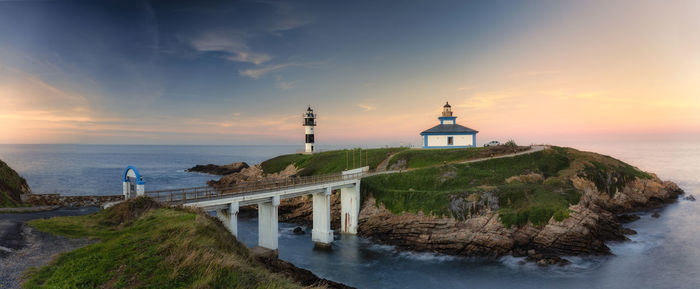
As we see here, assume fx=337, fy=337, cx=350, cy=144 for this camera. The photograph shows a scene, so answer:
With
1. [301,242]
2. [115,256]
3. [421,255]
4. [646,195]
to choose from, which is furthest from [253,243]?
[646,195]

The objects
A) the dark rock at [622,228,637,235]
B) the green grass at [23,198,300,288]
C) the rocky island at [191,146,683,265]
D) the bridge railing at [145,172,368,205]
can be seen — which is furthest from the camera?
the dark rock at [622,228,637,235]

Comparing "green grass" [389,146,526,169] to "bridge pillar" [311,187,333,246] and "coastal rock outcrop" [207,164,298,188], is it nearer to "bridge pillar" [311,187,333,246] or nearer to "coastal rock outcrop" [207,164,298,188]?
"bridge pillar" [311,187,333,246]

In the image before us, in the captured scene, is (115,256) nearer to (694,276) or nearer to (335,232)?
(335,232)

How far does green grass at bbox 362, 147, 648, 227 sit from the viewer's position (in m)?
34.2

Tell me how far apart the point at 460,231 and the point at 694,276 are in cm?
1774

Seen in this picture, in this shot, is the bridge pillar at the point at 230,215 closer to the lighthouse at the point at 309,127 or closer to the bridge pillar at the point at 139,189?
the bridge pillar at the point at 139,189

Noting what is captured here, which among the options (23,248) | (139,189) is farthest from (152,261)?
(139,189)

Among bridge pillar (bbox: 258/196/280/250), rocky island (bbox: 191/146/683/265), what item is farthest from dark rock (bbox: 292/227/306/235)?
bridge pillar (bbox: 258/196/280/250)

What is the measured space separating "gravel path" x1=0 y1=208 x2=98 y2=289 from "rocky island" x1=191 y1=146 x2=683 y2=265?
27.2 metres

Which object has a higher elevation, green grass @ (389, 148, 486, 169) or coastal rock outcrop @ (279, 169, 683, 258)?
green grass @ (389, 148, 486, 169)

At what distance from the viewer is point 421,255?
31766 millimetres

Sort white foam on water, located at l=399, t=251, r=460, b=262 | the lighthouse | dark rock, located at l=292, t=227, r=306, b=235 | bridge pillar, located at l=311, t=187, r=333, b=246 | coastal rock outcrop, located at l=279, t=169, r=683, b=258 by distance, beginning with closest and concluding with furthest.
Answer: white foam on water, located at l=399, t=251, r=460, b=262 < coastal rock outcrop, located at l=279, t=169, r=683, b=258 < bridge pillar, located at l=311, t=187, r=333, b=246 < dark rock, located at l=292, t=227, r=306, b=235 < the lighthouse

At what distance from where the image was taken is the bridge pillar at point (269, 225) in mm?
29484

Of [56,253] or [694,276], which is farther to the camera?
[694,276]
